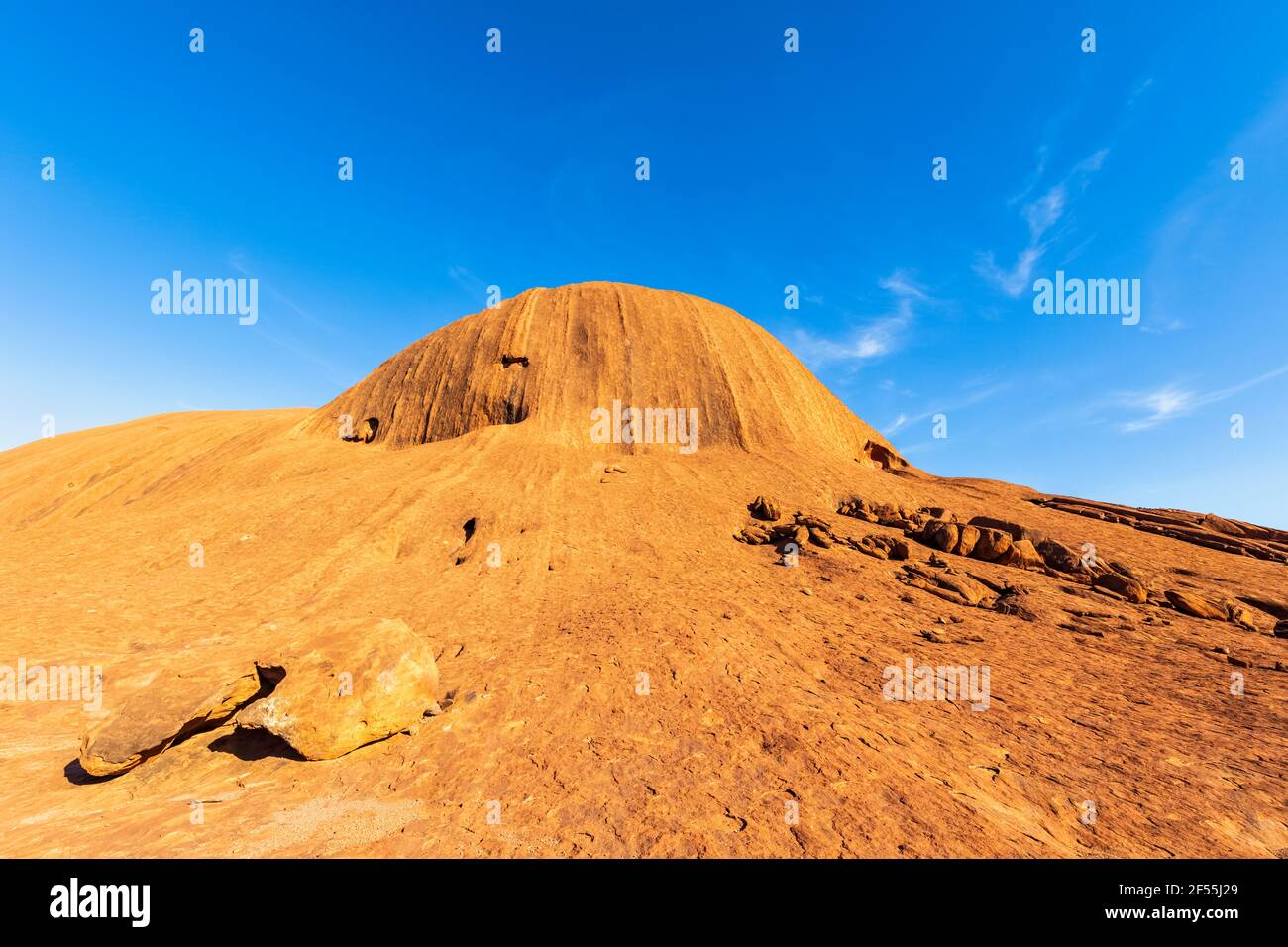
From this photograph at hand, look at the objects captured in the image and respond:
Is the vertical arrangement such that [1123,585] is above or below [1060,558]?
below

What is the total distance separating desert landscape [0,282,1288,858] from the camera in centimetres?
580

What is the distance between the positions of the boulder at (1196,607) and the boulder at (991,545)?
4.38 meters

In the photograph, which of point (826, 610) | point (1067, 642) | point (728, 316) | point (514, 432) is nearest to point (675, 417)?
point (514, 432)

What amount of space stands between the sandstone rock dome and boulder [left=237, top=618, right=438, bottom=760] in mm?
21409

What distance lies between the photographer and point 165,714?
7.36m

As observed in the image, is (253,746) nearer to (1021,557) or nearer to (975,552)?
(975,552)

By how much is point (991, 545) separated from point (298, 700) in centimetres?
2131

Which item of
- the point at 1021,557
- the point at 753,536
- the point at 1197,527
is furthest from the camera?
the point at 1197,527

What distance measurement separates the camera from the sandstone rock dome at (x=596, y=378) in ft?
102

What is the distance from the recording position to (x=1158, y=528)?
23.0 m

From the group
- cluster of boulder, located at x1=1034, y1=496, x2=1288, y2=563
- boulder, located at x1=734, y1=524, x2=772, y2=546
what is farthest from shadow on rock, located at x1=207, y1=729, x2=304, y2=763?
cluster of boulder, located at x1=1034, y1=496, x2=1288, y2=563

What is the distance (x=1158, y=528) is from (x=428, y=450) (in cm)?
3836

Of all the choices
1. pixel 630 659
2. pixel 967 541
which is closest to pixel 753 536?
pixel 967 541
